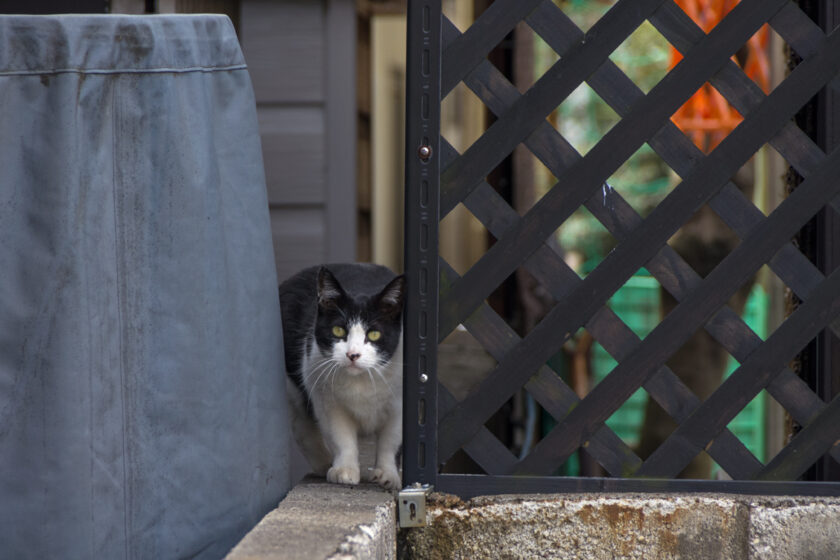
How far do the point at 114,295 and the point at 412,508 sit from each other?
2.34 feet

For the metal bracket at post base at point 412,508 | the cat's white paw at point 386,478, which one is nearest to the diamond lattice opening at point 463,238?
the cat's white paw at point 386,478

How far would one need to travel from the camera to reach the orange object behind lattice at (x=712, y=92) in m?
3.62

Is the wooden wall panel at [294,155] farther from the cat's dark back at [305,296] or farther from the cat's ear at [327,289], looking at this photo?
the cat's ear at [327,289]

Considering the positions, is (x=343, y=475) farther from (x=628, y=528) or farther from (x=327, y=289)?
(x=628, y=528)

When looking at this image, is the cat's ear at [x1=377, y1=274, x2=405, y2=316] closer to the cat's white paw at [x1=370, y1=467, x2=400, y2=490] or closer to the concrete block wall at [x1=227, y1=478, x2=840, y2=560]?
the cat's white paw at [x1=370, y1=467, x2=400, y2=490]

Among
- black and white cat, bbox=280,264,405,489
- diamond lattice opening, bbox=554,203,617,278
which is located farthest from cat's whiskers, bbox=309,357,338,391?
diamond lattice opening, bbox=554,203,617,278

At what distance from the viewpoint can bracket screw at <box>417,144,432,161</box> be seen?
1896 millimetres

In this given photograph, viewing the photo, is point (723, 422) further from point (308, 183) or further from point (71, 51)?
point (308, 183)

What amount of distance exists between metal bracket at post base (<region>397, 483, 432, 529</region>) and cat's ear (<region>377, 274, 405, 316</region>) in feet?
1.59

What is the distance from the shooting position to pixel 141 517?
1.64 meters

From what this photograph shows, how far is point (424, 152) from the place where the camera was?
1897 mm

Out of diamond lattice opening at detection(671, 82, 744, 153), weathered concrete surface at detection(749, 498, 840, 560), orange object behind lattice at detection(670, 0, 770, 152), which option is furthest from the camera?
diamond lattice opening at detection(671, 82, 744, 153)

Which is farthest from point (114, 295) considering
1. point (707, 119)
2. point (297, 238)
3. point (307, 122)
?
point (707, 119)

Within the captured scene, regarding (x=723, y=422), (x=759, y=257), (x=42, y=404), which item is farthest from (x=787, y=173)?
(x=42, y=404)
